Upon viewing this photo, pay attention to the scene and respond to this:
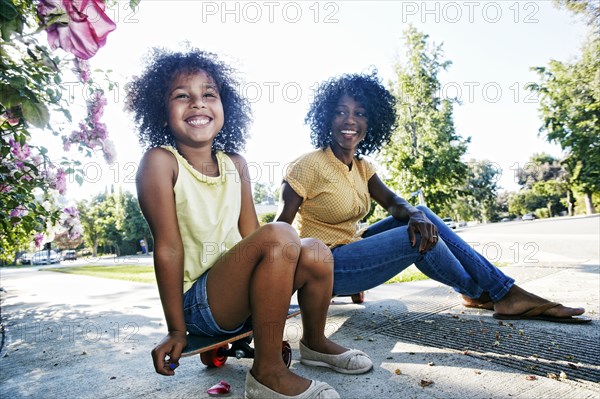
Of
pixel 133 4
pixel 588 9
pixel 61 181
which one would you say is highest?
pixel 588 9

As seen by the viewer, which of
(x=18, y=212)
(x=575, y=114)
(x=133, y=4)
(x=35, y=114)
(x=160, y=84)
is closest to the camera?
(x=35, y=114)

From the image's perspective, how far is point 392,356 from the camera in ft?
6.40

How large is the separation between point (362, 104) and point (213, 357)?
6.68 ft

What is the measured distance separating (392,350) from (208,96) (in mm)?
1679

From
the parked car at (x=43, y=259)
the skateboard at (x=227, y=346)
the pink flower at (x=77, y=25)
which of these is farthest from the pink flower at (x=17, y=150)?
the parked car at (x=43, y=259)

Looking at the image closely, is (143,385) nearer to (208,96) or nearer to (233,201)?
(233,201)

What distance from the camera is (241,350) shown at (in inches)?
72.2

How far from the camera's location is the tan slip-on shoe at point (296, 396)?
1.40m

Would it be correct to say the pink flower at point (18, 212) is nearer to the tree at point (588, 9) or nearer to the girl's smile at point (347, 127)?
the girl's smile at point (347, 127)

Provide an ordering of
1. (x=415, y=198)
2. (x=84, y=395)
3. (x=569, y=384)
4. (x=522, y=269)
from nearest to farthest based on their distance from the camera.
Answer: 1. (x=569, y=384)
2. (x=84, y=395)
3. (x=522, y=269)
4. (x=415, y=198)

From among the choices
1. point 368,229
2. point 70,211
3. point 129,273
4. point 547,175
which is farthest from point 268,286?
point 547,175

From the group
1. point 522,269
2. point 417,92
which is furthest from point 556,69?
point 522,269

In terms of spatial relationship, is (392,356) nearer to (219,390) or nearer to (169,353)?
(219,390)

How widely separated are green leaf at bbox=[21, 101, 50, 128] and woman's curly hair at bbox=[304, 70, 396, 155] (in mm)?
2148
